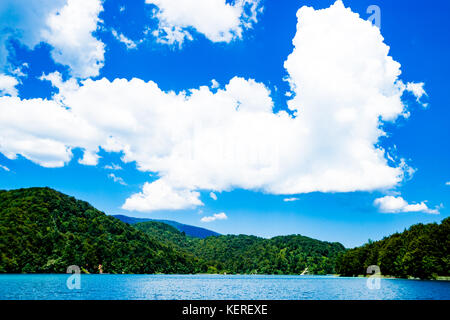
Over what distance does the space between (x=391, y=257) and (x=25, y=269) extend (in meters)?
178

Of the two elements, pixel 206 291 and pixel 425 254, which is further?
pixel 425 254

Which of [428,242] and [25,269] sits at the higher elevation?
[428,242]

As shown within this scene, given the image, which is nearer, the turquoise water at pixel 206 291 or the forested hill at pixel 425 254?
the turquoise water at pixel 206 291

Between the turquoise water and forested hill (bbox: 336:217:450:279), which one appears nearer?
the turquoise water

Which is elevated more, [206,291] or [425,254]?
[425,254]
